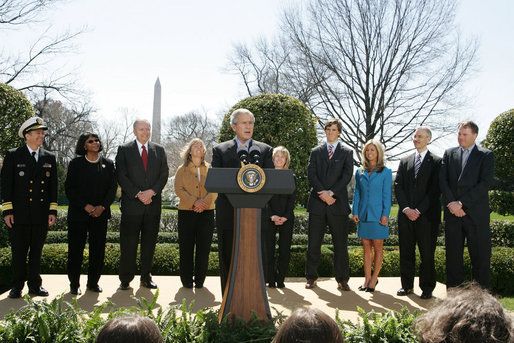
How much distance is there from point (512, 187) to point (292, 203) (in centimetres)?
1773

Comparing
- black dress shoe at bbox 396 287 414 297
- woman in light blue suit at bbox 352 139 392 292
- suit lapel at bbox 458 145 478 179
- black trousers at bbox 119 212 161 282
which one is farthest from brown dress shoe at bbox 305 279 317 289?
suit lapel at bbox 458 145 478 179

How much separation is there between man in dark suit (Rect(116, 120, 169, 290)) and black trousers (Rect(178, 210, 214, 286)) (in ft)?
1.23

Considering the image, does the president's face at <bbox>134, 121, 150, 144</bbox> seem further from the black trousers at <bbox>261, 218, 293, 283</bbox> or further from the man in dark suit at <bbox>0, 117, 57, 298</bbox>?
the black trousers at <bbox>261, 218, 293, 283</bbox>

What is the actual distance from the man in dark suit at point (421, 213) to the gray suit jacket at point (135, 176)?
3.15 metres

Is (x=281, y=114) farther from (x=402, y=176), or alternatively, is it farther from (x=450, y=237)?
(x=450, y=237)

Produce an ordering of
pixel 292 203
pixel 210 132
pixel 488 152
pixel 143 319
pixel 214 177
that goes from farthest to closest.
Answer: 1. pixel 210 132
2. pixel 292 203
3. pixel 488 152
4. pixel 214 177
5. pixel 143 319

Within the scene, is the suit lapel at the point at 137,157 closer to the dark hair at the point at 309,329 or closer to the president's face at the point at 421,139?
the president's face at the point at 421,139

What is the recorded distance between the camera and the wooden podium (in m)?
3.51

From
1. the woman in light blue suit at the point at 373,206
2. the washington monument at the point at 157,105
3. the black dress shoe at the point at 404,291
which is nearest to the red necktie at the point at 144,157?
the woman in light blue suit at the point at 373,206

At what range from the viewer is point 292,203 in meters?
6.15

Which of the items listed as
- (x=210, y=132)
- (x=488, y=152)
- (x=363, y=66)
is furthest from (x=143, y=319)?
(x=210, y=132)

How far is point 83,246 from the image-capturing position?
545cm

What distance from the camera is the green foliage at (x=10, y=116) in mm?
7926

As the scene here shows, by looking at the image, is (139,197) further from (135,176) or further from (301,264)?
(301,264)
